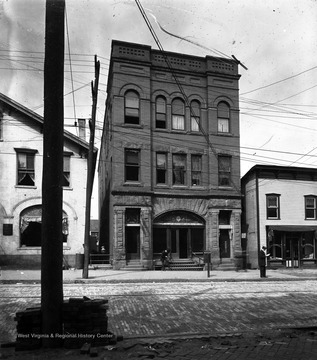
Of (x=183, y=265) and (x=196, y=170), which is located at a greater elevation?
(x=196, y=170)

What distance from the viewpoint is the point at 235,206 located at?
25.8 metres

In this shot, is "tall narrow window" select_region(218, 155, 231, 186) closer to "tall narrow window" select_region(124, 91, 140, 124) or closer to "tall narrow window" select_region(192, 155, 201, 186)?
"tall narrow window" select_region(192, 155, 201, 186)

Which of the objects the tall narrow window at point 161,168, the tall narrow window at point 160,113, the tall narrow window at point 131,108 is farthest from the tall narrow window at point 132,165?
the tall narrow window at point 160,113

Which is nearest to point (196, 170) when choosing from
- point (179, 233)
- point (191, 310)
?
point (179, 233)

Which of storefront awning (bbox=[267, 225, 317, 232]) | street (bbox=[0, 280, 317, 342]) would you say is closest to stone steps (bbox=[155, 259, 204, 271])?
storefront awning (bbox=[267, 225, 317, 232])

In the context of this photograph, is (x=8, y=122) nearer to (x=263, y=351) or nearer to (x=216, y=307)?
(x=216, y=307)

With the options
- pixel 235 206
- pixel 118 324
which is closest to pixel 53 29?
pixel 118 324

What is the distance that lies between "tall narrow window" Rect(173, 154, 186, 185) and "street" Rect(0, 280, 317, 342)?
1197cm

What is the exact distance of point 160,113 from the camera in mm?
25328

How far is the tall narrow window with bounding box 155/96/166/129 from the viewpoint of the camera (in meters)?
25.3

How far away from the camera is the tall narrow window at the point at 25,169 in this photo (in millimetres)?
22609

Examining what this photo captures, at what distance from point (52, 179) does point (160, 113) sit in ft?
65.0

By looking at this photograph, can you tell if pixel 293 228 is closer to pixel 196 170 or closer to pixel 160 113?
pixel 196 170

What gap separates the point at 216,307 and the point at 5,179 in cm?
1602
